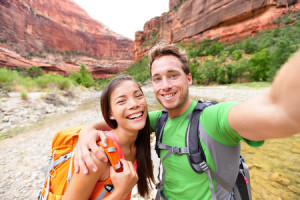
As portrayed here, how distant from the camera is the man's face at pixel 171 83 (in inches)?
47.7

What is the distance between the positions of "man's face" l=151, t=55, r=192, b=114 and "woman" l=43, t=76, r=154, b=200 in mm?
212

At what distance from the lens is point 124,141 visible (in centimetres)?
123

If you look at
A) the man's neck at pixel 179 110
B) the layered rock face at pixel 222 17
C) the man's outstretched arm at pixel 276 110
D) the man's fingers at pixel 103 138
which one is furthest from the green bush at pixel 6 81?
the layered rock face at pixel 222 17

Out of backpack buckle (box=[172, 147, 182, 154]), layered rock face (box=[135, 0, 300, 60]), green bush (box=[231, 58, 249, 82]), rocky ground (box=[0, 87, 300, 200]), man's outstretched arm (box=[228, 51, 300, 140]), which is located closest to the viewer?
man's outstretched arm (box=[228, 51, 300, 140])

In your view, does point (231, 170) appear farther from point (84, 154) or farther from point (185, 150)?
point (84, 154)

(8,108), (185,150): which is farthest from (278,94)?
(8,108)

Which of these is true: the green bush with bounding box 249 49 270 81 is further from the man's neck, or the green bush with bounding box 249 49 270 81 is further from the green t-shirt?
the green t-shirt

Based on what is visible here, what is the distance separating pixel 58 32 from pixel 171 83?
229ft

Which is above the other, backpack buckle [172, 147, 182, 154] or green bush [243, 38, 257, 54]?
green bush [243, 38, 257, 54]

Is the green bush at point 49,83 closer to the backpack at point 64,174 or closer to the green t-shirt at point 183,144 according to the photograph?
the backpack at point 64,174

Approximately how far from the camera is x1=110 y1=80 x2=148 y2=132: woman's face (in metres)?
1.15

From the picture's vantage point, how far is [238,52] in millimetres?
23016

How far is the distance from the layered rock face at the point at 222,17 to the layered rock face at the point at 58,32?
1379 inches

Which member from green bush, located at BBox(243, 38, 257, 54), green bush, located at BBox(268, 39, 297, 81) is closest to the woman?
green bush, located at BBox(268, 39, 297, 81)
